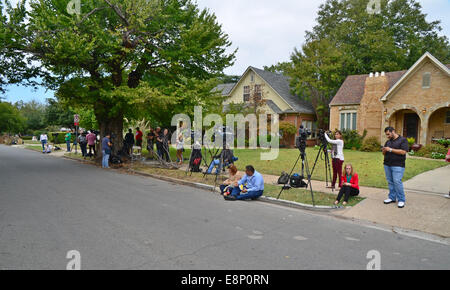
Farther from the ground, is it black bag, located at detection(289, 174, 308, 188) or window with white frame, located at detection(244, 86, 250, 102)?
window with white frame, located at detection(244, 86, 250, 102)

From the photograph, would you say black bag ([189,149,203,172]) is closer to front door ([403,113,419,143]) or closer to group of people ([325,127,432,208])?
group of people ([325,127,432,208])

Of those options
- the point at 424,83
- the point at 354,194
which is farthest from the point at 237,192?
the point at 424,83

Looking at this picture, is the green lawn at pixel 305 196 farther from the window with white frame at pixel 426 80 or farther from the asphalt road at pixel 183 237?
the window with white frame at pixel 426 80

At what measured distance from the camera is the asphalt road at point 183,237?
432cm

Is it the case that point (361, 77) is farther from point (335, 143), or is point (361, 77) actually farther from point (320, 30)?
point (335, 143)

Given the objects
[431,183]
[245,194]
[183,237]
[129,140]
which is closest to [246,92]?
[129,140]

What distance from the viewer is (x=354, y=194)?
8344mm

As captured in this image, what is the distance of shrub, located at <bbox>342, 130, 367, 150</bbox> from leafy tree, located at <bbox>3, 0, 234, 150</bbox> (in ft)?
41.8

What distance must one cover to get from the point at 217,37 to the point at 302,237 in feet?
44.3

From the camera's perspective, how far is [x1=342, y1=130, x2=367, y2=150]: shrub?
24109 millimetres

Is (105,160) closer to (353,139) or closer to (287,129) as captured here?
(287,129)

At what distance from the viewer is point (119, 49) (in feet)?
46.2

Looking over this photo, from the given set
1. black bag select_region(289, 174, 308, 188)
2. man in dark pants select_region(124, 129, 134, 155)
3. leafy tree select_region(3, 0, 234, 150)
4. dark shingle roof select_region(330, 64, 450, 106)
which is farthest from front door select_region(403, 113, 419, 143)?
man in dark pants select_region(124, 129, 134, 155)

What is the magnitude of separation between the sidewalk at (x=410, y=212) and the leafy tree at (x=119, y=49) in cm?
904
